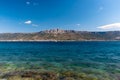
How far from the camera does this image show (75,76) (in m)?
27.0

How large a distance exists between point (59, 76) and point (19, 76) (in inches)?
225

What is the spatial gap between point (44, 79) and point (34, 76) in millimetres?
2167

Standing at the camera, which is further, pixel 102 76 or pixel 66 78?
pixel 102 76

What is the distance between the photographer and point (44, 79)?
83.4 ft

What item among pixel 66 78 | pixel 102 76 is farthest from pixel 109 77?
pixel 66 78

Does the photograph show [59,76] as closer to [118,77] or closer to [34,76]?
[34,76]

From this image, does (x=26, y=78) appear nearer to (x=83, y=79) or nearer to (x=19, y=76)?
(x=19, y=76)

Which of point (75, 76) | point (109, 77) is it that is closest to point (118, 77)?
point (109, 77)

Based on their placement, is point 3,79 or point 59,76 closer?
point 3,79

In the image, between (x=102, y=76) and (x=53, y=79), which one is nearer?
(x=53, y=79)

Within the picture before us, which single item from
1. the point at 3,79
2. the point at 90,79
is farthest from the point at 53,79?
the point at 3,79

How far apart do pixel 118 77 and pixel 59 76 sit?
850cm

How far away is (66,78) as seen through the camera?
25.6 m

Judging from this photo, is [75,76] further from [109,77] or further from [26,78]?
[26,78]
